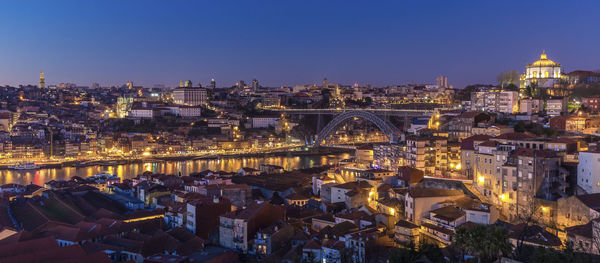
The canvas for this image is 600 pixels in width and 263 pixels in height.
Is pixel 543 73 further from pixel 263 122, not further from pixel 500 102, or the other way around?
pixel 263 122

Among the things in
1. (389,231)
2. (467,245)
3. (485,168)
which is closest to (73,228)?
(389,231)

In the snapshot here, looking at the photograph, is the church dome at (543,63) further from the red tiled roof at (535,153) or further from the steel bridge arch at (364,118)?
the red tiled roof at (535,153)

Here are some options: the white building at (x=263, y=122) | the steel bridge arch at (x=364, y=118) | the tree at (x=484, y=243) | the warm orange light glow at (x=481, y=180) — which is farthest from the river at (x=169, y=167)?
the tree at (x=484, y=243)

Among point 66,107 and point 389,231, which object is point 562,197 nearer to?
point 389,231

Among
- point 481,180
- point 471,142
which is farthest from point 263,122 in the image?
point 481,180

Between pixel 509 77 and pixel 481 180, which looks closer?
Answer: pixel 481 180

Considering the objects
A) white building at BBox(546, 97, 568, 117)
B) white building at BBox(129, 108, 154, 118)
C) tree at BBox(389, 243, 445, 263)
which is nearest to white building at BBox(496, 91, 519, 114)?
white building at BBox(546, 97, 568, 117)
